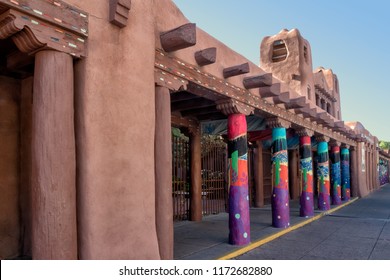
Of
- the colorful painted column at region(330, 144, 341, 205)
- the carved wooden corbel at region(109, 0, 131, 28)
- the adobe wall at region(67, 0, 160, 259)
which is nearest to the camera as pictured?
the adobe wall at region(67, 0, 160, 259)

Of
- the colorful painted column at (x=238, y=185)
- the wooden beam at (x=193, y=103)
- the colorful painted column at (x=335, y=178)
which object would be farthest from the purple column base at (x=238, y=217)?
the colorful painted column at (x=335, y=178)

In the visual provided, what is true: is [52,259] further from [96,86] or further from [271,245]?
[271,245]

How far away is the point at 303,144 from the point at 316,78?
21.1 ft

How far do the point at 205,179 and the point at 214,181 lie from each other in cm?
47

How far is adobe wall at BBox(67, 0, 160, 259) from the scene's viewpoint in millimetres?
3754

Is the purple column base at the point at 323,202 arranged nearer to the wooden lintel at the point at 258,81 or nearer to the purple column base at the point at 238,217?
the purple column base at the point at 238,217

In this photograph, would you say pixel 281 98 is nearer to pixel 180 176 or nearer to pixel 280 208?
pixel 280 208

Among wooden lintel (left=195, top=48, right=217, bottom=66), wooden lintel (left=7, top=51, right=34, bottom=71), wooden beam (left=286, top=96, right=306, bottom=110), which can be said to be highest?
wooden lintel (left=195, top=48, right=217, bottom=66)

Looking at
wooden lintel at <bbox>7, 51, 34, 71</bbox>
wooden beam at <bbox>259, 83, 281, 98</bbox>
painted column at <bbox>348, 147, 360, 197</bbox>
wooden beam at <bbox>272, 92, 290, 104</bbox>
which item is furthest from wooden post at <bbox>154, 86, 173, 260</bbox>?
painted column at <bbox>348, 147, 360, 197</bbox>

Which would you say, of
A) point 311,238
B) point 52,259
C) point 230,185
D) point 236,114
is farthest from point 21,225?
point 311,238

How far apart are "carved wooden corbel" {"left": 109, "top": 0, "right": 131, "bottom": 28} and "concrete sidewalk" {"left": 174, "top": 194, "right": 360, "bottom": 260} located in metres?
4.08

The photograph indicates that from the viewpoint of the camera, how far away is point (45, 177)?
3.32 metres

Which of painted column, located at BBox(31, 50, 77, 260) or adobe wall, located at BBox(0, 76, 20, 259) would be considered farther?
adobe wall, located at BBox(0, 76, 20, 259)

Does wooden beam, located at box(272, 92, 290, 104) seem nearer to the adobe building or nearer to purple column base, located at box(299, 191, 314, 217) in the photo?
the adobe building
